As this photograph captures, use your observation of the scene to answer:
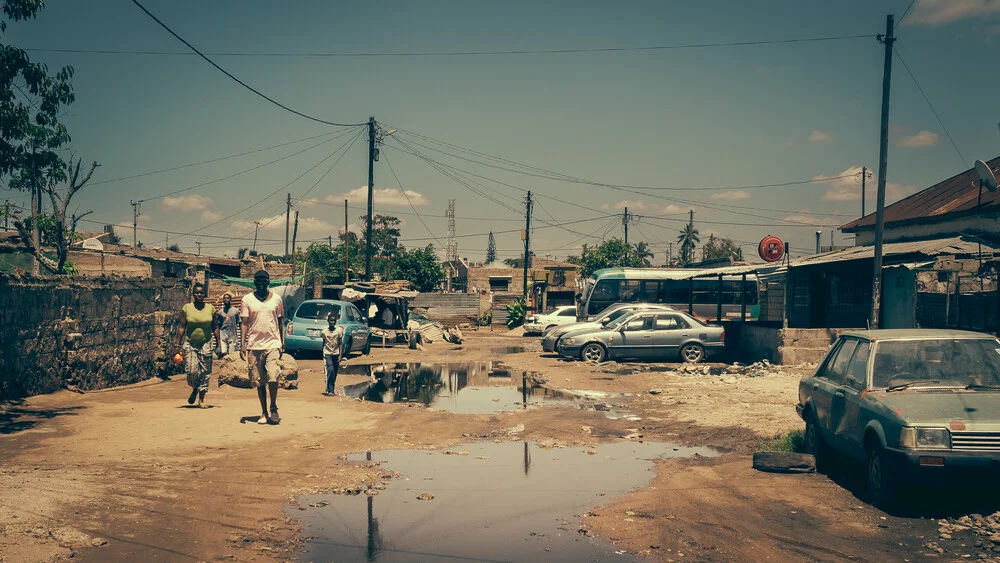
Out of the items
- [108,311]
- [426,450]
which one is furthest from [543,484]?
[108,311]

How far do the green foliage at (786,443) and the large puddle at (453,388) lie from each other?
4816mm

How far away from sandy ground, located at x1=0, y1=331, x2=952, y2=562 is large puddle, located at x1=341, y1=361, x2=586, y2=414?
3.93 ft

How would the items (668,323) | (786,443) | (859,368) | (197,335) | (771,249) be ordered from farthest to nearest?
(771,249)
(668,323)
(197,335)
(786,443)
(859,368)

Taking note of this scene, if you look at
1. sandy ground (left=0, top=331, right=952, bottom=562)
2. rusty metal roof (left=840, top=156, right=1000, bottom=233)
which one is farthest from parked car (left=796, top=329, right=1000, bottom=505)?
rusty metal roof (left=840, top=156, right=1000, bottom=233)

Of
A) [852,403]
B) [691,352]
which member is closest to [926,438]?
[852,403]

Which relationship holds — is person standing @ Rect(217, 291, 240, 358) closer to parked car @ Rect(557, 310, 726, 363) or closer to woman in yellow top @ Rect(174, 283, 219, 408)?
woman in yellow top @ Rect(174, 283, 219, 408)

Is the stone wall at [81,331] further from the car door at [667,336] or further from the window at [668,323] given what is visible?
the window at [668,323]

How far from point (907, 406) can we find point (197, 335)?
30.7ft

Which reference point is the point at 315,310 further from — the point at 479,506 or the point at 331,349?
the point at 479,506

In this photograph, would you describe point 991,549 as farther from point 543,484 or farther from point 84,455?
point 84,455

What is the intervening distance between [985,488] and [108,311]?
1376 cm

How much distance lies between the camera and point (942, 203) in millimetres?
27969

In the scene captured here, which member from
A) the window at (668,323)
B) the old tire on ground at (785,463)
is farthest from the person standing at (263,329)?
the window at (668,323)

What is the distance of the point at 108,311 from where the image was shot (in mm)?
14258
